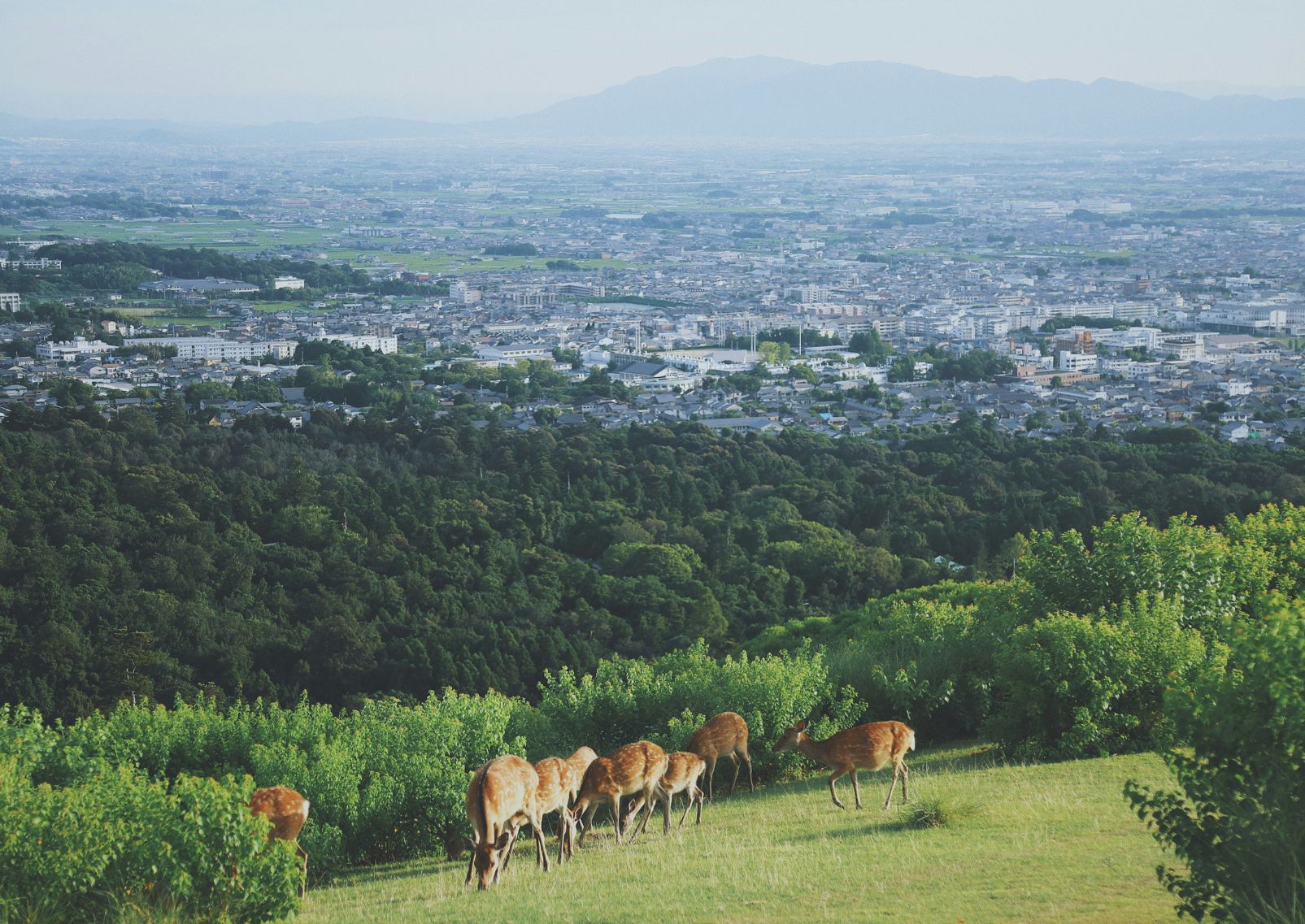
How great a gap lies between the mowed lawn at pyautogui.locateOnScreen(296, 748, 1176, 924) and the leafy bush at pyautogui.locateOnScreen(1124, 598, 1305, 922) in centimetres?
87

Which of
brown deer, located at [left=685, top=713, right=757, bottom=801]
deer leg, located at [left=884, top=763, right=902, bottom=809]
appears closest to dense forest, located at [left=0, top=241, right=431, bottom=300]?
brown deer, located at [left=685, top=713, right=757, bottom=801]

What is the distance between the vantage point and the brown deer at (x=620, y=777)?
939cm

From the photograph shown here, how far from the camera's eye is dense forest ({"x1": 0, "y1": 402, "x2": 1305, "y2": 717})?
77.5ft

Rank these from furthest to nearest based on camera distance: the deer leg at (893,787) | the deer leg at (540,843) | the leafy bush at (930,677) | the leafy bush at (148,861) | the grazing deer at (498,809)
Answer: the leafy bush at (930,677) < the deer leg at (893,787) < the deer leg at (540,843) < the grazing deer at (498,809) < the leafy bush at (148,861)

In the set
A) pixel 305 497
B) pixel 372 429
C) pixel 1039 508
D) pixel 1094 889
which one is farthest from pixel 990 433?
pixel 1094 889

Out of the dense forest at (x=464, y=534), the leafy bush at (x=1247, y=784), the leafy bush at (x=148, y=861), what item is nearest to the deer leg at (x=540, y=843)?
the leafy bush at (x=148, y=861)

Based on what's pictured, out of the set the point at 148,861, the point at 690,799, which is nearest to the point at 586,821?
the point at 690,799

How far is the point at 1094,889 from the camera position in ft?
24.8

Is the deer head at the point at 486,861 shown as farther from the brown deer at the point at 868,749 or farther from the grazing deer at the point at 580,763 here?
the brown deer at the point at 868,749

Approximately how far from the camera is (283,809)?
8.77 m

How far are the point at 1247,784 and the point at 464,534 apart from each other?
2470 centimetres

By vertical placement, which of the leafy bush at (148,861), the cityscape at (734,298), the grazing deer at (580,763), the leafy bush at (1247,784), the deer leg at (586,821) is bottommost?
the cityscape at (734,298)

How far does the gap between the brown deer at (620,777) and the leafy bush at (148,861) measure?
94.2 inches

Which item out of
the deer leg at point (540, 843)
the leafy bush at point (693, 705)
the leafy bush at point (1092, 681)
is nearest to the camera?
the deer leg at point (540, 843)
